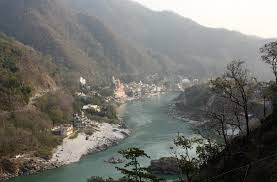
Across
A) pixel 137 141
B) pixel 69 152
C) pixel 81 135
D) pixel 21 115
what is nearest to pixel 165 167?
pixel 69 152

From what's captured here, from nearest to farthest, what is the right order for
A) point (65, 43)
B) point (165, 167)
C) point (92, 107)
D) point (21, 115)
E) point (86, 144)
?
point (165, 167)
point (21, 115)
point (86, 144)
point (92, 107)
point (65, 43)

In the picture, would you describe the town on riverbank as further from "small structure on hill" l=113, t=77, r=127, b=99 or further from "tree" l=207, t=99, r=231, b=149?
"tree" l=207, t=99, r=231, b=149

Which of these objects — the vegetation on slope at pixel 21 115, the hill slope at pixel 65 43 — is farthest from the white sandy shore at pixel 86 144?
the hill slope at pixel 65 43

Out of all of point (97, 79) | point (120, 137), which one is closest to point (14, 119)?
point (120, 137)

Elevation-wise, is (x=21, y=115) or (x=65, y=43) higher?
(x=65, y=43)

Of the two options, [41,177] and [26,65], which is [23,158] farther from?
[26,65]

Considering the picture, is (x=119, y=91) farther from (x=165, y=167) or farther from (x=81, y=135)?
(x=165, y=167)
